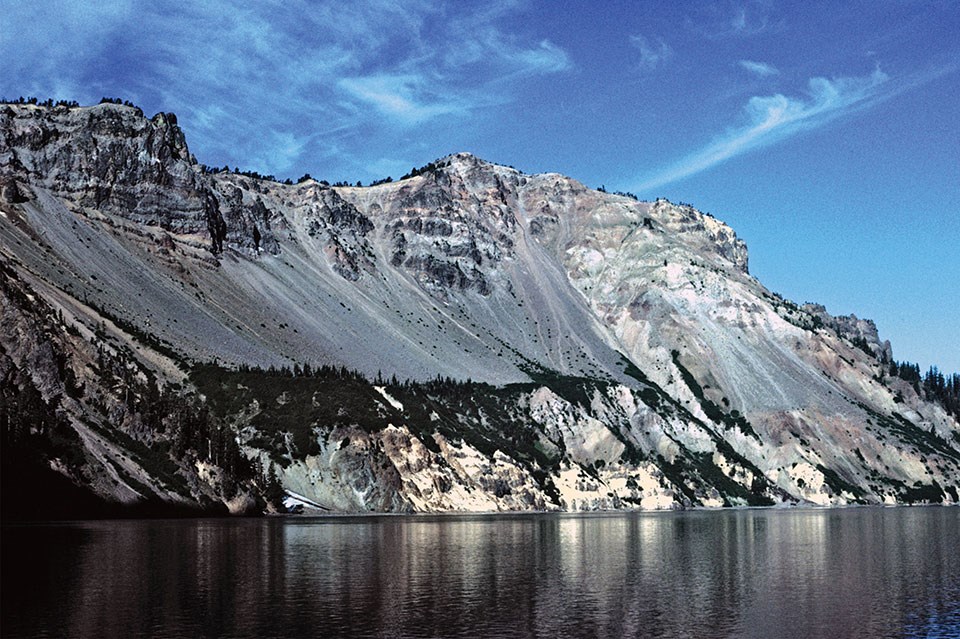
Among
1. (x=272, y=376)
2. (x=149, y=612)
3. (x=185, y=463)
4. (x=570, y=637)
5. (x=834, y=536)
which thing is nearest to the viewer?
(x=570, y=637)

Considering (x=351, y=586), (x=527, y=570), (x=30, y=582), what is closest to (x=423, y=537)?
(x=527, y=570)

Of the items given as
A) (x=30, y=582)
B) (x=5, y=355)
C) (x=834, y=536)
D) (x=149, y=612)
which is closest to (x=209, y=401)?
(x=5, y=355)

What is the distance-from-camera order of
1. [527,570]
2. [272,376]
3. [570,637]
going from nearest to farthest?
[570,637]
[527,570]
[272,376]

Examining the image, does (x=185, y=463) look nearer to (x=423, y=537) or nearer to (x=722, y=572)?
(x=423, y=537)

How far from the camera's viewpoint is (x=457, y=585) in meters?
63.8

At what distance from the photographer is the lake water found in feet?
157

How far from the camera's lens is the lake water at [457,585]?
4775 cm

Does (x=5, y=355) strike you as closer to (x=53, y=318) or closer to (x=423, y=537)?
(x=53, y=318)

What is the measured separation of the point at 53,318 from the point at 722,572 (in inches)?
4352

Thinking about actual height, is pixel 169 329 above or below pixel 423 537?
above

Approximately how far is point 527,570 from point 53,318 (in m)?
101

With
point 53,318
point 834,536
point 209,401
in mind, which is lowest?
point 834,536

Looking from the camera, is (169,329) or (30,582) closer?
(30,582)

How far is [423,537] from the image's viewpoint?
10669 cm
